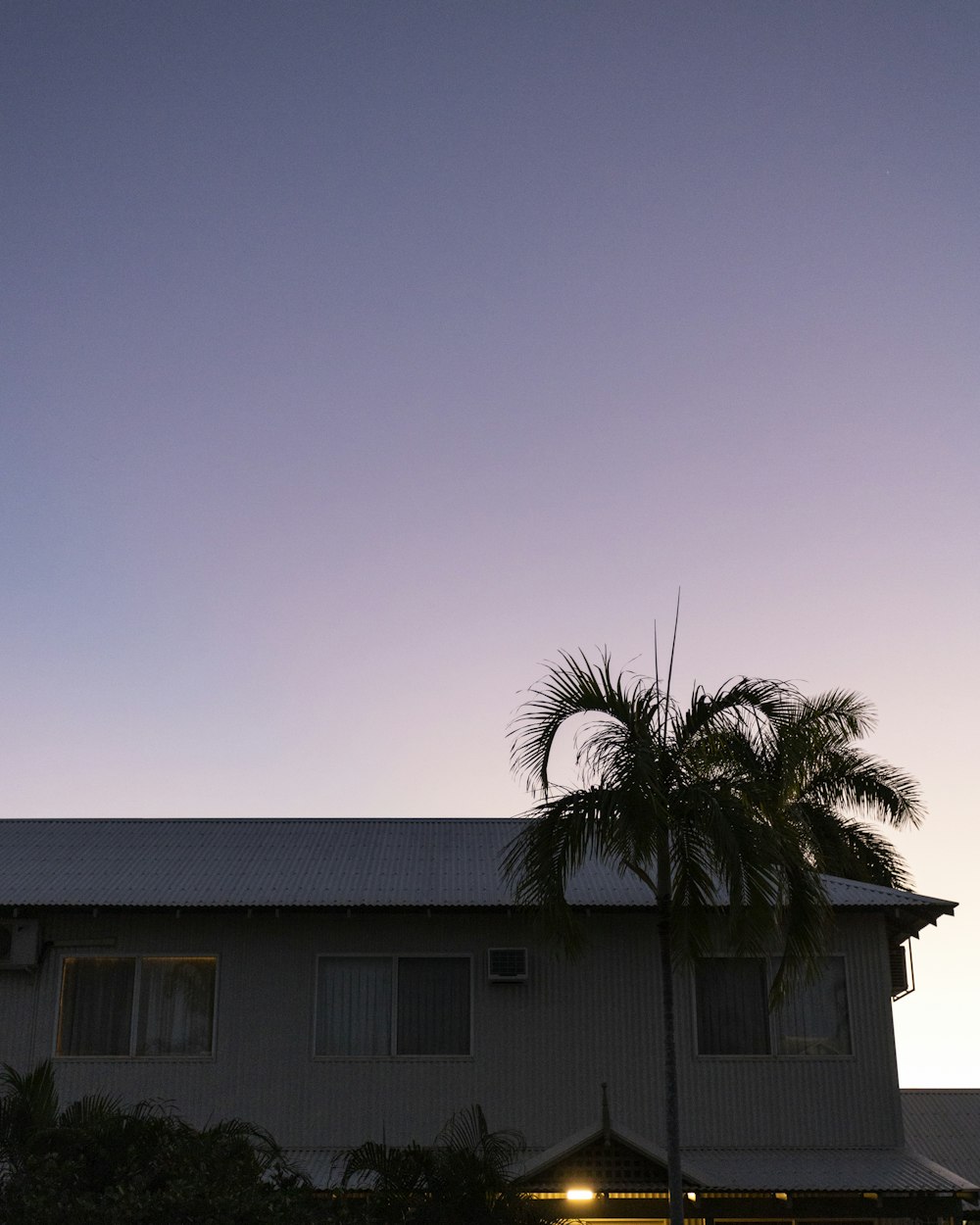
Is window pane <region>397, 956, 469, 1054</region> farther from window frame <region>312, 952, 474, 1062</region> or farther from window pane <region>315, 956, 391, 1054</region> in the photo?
window pane <region>315, 956, 391, 1054</region>

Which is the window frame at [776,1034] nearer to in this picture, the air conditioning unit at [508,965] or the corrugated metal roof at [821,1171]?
the corrugated metal roof at [821,1171]

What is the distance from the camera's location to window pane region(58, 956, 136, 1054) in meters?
19.6

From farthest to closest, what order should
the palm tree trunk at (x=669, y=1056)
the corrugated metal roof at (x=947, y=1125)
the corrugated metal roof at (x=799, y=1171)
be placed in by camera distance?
1. the corrugated metal roof at (x=947, y=1125)
2. the corrugated metal roof at (x=799, y=1171)
3. the palm tree trunk at (x=669, y=1056)

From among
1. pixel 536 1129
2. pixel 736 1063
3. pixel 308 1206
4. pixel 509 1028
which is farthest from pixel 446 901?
pixel 308 1206

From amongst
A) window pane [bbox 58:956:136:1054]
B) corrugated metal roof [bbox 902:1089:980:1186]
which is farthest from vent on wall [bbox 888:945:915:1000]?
window pane [bbox 58:956:136:1054]

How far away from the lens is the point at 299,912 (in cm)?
1964

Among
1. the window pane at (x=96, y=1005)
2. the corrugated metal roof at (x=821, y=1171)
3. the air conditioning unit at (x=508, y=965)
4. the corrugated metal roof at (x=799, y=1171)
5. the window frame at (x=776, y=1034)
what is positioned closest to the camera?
the corrugated metal roof at (x=799, y=1171)

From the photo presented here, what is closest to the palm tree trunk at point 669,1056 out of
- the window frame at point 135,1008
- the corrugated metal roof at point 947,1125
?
the window frame at point 135,1008

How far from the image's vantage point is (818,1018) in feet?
64.1

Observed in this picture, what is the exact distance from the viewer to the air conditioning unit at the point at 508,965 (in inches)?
767

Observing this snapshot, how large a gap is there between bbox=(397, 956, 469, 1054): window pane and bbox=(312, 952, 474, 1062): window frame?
3 centimetres

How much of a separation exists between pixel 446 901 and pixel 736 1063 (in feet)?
14.5

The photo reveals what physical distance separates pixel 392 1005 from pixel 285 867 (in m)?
2.67

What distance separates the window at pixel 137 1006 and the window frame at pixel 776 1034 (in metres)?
6.55
